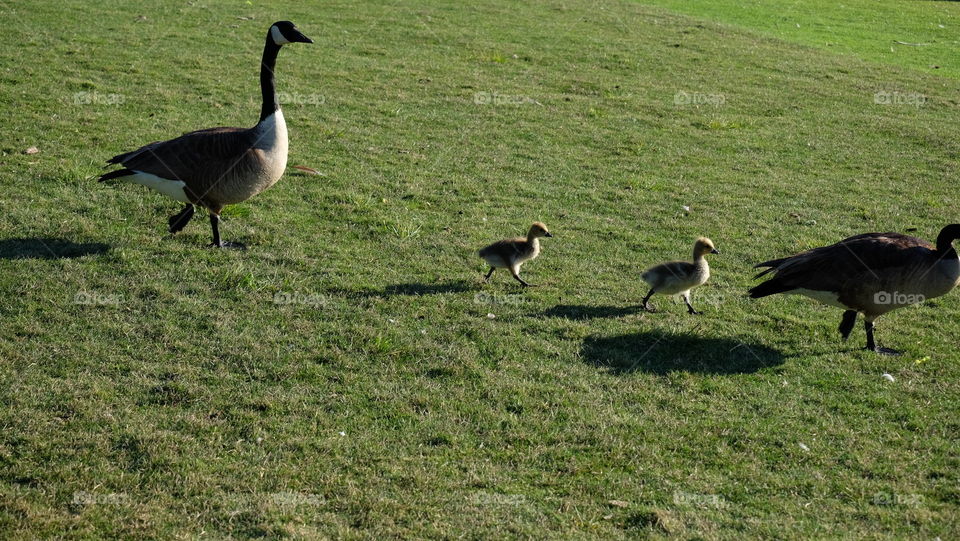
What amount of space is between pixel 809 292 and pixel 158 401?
6753 millimetres

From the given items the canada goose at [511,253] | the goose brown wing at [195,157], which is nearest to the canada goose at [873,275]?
the canada goose at [511,253]

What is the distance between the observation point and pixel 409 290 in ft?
32.8

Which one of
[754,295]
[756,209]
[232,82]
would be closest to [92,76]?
[232,82]

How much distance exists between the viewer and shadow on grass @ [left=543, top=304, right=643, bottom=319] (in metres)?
9.69

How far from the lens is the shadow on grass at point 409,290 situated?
9844mm

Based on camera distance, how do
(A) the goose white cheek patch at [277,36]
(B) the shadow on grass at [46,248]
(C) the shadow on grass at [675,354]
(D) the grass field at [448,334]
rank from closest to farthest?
(D) the grass field at [448,334], (C) the shadow on grass at [675,354], (B) the shadow on grass at [46,248], (A) the goose white cheek patch at [277,36]

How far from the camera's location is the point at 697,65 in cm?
2377

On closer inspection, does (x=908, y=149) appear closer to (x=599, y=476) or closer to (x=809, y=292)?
(x=809, y=292)

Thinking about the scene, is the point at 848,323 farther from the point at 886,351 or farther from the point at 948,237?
the point at 948,237

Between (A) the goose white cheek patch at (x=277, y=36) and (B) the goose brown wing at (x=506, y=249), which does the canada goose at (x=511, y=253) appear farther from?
(A) the goose white cheek patch at (x=277, y=36)

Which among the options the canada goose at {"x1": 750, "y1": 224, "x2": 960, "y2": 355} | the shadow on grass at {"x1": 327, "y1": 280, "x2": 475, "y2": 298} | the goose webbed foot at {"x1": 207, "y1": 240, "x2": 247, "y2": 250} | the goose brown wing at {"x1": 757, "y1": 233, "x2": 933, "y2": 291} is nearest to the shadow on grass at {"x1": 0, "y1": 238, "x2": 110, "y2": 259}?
the goose webbed foot at {"x1": 207, "y1": 240, "x2": 247, "y2": 250}

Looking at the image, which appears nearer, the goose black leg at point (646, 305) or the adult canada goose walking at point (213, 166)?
the goose black leg at point (646, 305)

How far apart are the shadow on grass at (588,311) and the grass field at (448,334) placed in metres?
0.04

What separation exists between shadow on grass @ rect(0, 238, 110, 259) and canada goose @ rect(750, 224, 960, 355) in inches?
310
